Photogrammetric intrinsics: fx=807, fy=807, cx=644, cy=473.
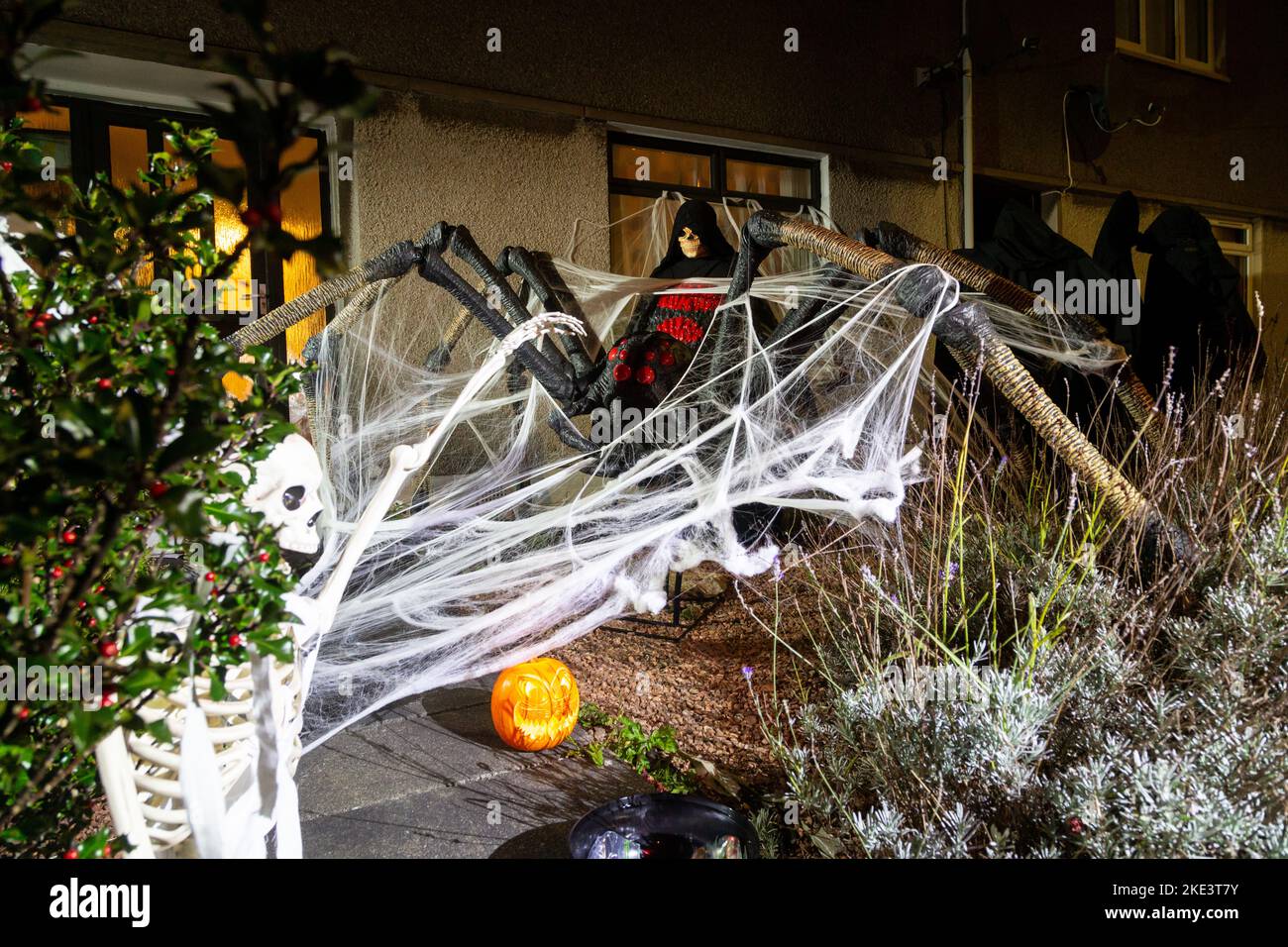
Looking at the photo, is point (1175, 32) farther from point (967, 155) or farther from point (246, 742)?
point (246, 742)

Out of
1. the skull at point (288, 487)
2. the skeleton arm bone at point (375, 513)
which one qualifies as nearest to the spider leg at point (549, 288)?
the skeleton arm bone at point (375, 513)

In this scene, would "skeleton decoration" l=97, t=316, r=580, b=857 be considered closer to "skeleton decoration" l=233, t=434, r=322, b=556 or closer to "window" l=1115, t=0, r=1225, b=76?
"skeleton decoration" l=233, t=434, r=322, b=556

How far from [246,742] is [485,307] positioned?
2201mm

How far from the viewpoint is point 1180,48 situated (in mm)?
8742

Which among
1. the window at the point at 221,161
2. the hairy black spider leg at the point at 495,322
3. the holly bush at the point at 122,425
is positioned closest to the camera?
the holly bush at the point at 122,425

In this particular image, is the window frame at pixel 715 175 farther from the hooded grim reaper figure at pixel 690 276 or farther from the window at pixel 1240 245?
the window at pixel 1240 245

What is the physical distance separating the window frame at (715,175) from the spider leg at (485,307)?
303cm

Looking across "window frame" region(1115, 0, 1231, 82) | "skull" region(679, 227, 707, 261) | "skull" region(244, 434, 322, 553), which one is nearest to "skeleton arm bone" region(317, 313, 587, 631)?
"skull" region(244, 434, 322, 553)

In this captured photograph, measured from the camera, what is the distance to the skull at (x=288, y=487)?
5.21 ft

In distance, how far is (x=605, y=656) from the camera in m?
3.59

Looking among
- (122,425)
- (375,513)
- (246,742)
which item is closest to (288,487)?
(375,513)

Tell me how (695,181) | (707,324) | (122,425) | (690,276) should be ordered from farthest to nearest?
1. (695,181)
2. (690,276)
3. (707,324)
4. (122,425)

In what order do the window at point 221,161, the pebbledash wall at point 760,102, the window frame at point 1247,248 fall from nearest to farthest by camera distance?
the window at point 221,161
the pebbledash wall at point 760,102
the window frame at point 1247,248
